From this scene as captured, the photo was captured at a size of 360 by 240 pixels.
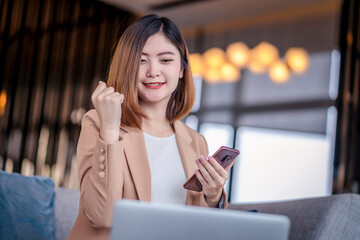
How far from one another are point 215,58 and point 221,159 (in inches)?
205

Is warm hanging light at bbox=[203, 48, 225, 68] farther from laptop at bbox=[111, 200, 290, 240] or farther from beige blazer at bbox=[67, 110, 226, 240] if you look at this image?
laptop at bbox=[111, 200, 290, 240]

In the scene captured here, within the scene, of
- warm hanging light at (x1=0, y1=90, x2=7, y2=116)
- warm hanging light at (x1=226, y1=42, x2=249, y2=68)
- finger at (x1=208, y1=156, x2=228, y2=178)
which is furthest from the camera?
warm hanging light at (x1=226, y1=42, x2=249, y2=68)

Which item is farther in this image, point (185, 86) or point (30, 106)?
point (30, 106)

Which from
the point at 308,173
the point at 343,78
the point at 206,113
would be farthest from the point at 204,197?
Result: the point at 206,113

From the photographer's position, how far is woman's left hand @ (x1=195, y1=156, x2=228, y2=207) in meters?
1.40

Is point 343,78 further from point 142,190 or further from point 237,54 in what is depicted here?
point 142,190

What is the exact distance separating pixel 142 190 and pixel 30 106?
5.03 meters

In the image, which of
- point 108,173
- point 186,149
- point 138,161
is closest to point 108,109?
point 108,173

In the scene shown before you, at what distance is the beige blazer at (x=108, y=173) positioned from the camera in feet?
4.37

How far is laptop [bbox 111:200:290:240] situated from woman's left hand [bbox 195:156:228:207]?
58cm

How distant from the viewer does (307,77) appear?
6422 mm

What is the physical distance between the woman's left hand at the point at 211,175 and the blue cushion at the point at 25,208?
829 mm

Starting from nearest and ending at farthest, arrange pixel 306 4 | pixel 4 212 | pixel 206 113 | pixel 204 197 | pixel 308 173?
pixel 204 197 < pixel 4 212 < pixel 308 173 < pixel 306 4 < pixel 206 113

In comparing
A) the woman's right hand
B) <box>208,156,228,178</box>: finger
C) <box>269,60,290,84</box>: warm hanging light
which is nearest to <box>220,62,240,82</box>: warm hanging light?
<box>269,60,290,84</box>: warm hanging light
